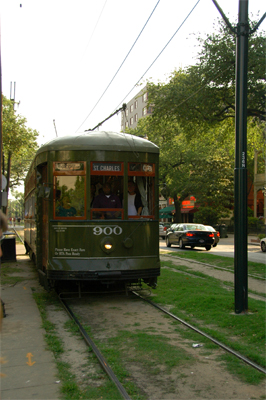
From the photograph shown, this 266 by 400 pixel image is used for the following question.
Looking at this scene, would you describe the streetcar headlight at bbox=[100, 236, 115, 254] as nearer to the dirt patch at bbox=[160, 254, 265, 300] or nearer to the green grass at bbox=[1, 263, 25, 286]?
the dirt patch at bbox=[160, 254, 265, 300]

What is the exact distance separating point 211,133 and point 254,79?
5301 millimetres

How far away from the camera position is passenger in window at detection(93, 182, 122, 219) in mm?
8520

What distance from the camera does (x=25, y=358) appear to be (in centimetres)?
515

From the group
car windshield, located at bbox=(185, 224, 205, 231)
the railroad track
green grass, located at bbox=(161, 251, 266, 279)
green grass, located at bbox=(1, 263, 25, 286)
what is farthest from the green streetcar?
car windshield, located at bbox=(185, 224, 205, 231)

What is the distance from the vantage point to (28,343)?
5.78 meters

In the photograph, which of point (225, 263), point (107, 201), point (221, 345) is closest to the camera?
point (221, 345)

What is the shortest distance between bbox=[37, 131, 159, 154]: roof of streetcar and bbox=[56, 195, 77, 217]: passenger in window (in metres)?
0.99

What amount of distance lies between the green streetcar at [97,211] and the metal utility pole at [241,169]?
74.0 inches

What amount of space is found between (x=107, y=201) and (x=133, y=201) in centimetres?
54

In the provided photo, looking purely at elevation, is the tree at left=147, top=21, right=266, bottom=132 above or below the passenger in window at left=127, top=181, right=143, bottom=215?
above

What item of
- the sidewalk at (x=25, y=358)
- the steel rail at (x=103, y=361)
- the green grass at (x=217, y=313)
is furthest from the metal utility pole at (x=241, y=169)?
the sidewalk at (x=25, y=358)

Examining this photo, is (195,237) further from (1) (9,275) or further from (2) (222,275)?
(1) (9,275)

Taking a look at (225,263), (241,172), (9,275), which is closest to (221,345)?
(241,172)

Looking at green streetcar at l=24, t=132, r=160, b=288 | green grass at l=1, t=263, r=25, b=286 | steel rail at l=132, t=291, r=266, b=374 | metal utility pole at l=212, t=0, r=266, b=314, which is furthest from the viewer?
green grass at l=1, t=263, r=25, b=286
